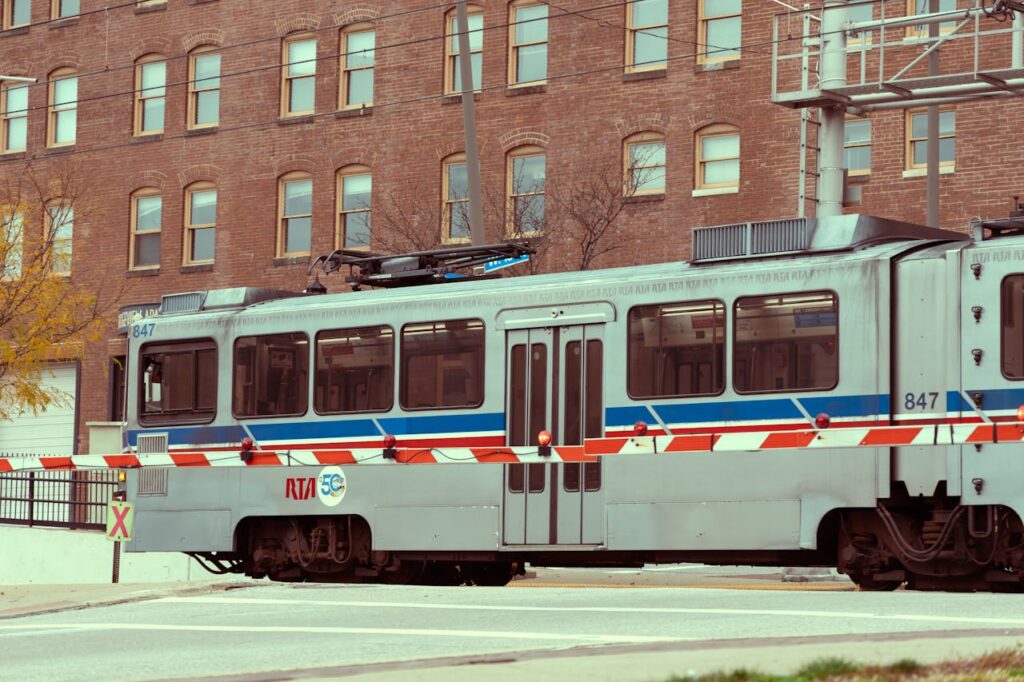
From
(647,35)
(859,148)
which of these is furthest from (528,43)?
(859,148)

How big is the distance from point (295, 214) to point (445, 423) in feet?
80.5

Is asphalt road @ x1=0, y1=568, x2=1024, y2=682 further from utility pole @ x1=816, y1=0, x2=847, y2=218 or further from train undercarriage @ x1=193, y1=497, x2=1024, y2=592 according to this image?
utility pole @ x1=816, y1=0, x2=847, y2=218

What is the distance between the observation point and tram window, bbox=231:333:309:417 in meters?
22.3

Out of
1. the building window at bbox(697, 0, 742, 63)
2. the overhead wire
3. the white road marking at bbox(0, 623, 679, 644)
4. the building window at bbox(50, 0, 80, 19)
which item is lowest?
the white road marking at bbox(0, 623, 679, 644)

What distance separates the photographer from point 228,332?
2316 centimetres

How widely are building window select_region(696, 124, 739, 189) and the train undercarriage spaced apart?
17.7 metres

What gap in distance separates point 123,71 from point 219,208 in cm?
486

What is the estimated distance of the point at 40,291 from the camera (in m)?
40.6

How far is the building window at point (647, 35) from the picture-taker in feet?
130

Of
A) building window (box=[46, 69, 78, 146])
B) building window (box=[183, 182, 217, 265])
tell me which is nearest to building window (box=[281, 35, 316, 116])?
building window (box=[183, 182, 217, 265])

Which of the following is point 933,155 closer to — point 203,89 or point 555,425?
point 555,425

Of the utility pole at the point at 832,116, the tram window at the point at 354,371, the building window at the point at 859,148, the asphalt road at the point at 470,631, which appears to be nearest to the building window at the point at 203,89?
the building window at the point at 859,148

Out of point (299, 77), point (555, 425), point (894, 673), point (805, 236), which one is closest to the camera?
point (894, 673)

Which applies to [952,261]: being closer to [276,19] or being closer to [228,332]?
[228,332]
